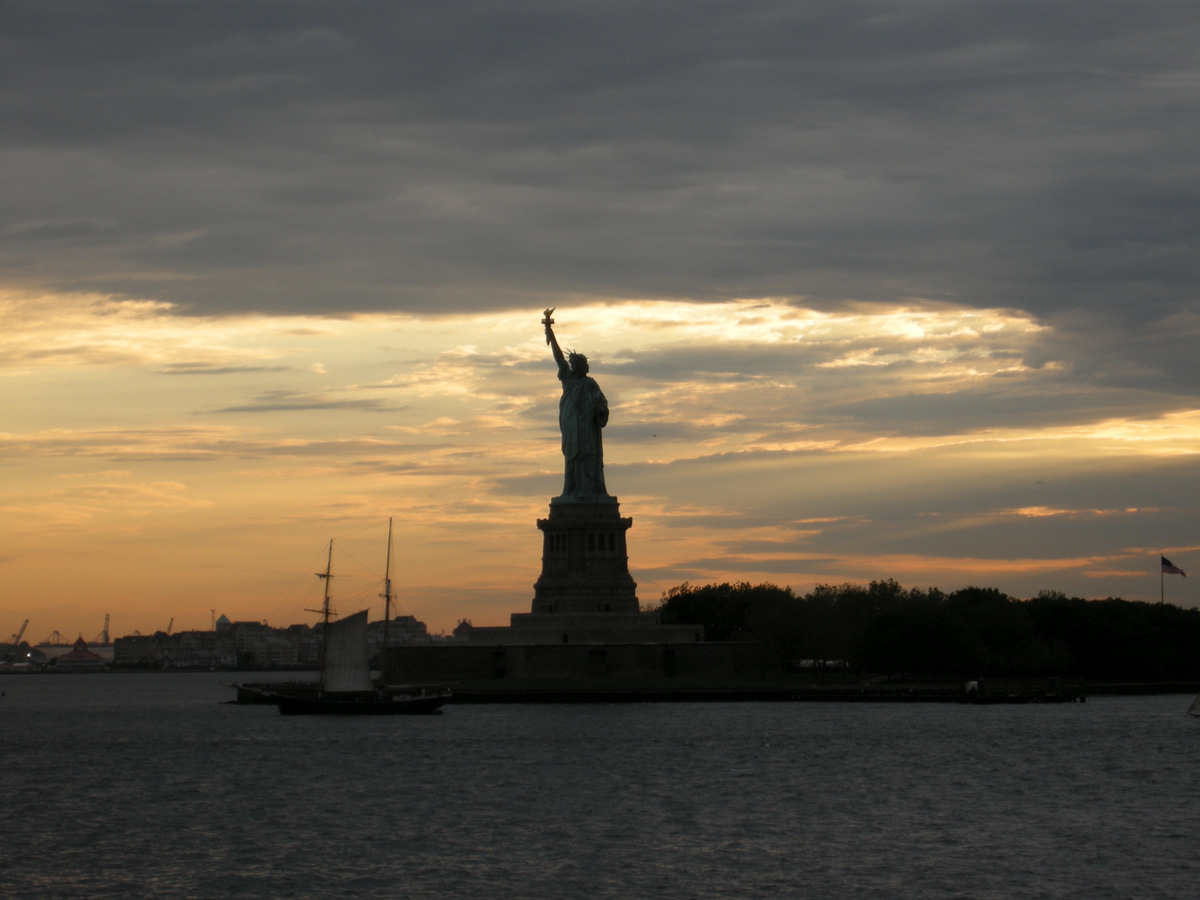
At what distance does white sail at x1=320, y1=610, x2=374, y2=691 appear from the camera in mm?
96250

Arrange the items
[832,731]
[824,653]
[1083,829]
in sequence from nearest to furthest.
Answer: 1. [1083,829]
2. [832,731]
3. [824,653]

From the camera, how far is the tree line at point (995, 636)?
380 feet

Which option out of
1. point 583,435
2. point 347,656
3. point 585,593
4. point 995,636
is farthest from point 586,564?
point 995,636

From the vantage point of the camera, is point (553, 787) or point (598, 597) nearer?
point (553, 787)

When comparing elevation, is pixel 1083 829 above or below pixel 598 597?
below

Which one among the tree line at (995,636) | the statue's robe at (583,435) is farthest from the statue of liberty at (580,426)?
the tree line at (995,636)

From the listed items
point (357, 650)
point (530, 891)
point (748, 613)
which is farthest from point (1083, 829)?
point (748, 613)

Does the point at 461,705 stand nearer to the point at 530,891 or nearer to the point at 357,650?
the point at 357,650

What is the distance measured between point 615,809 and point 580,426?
2474 inches

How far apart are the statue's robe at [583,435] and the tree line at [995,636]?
18900 millimetres

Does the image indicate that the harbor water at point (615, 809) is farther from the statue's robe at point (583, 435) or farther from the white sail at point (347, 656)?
the statue's robe at point (583, 435)

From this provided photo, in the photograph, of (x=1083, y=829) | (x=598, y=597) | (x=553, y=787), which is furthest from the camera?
(x=598, y=597)

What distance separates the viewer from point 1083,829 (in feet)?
154

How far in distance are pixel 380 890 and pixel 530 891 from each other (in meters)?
3.52
